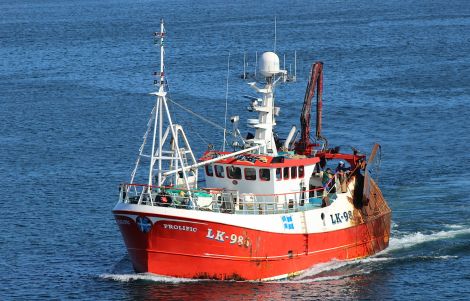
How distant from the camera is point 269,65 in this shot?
67188 millimetres

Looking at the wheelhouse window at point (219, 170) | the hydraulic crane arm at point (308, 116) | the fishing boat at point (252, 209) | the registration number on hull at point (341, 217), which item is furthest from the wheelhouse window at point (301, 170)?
the hydraulic crane arm at point (308, 116)

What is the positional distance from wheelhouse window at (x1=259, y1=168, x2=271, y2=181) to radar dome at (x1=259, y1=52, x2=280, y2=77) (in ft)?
19.0

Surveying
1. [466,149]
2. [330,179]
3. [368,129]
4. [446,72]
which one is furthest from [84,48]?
[330,179]

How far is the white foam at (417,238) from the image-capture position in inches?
2896

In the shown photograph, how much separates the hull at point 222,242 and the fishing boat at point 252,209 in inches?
2.1

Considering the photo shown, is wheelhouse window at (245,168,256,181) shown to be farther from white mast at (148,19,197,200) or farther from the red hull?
the red hull

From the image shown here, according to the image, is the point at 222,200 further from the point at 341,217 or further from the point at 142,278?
the point at 341,217

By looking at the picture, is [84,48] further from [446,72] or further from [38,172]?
[38,172]

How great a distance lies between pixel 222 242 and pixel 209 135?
41.5 meters

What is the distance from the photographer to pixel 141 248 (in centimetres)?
6234

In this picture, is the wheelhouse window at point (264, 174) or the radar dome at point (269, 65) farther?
the radar dome at point (269, 65)

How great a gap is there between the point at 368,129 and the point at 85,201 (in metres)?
33.3

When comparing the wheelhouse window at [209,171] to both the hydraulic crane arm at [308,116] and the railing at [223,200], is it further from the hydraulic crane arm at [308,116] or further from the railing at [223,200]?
the hydraulic crane arm at [308,116]

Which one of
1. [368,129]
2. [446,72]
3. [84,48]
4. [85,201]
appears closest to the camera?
[85,201]
